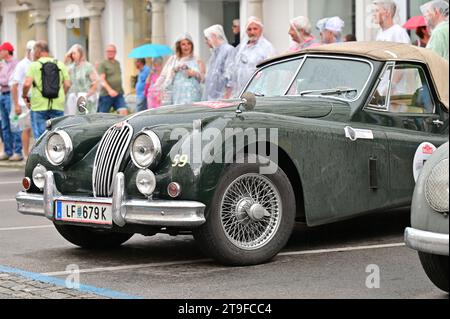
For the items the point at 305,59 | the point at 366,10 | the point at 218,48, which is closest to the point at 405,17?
the point at 366,10

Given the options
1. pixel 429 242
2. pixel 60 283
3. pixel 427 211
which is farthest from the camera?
pixel 60 283

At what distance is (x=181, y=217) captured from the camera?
23.0ft

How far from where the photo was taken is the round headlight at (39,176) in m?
8.00

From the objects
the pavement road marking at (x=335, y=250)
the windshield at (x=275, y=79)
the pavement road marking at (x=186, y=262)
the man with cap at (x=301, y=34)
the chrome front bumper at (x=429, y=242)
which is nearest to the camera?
the chrome front bumper at (x=429, y=242)

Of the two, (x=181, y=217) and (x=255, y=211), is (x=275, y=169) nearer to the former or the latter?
(x=255, y=211)

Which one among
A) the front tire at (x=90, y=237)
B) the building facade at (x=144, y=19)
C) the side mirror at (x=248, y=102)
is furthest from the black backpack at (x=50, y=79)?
the side mirror at (x=248, y=102)

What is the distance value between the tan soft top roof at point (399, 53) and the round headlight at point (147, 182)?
2458 mm

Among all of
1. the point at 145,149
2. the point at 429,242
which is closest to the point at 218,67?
the point at 145,149

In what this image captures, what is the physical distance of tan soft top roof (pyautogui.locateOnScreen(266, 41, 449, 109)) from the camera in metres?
8.82

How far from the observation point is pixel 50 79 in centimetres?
1579

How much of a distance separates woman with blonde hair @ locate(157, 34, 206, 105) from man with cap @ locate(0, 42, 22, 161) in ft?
16.5

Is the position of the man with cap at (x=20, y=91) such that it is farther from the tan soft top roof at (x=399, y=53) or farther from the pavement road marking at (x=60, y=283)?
the pavement road marking at (x=60, y=283)

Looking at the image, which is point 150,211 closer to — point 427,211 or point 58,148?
point 58,148

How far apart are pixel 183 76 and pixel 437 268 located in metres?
8.28
